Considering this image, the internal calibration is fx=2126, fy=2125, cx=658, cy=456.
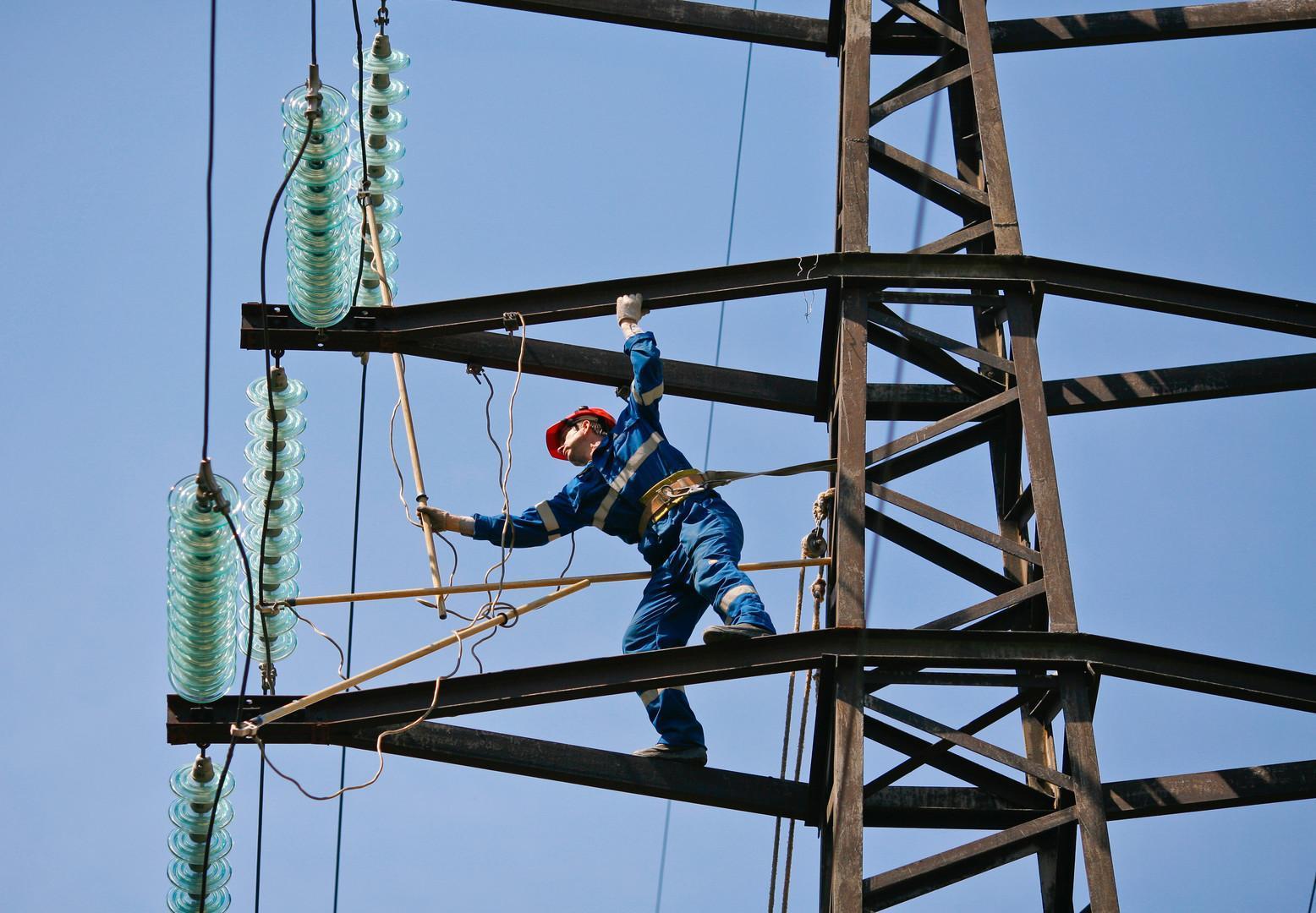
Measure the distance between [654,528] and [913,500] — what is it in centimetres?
162

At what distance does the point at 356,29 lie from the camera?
12398 mm

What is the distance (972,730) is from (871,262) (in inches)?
106

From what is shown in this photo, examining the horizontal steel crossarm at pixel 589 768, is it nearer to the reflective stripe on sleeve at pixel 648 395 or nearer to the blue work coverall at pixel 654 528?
the blue work coverall at pixel 654 528

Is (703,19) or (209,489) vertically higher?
(703,19)

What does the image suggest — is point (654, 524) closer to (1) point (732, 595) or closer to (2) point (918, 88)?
(1) point (732, 595)

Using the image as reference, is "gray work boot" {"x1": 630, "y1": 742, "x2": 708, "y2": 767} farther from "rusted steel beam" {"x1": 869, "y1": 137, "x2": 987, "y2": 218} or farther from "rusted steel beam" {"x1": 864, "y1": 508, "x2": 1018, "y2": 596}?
"rusted steel beam" {"x1": 869, "y1": 137, "x2": 987, "y2": 218}

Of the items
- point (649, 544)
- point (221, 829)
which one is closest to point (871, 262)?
point (649, 544)

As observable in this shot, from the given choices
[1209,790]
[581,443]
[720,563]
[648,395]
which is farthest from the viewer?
[581,443]

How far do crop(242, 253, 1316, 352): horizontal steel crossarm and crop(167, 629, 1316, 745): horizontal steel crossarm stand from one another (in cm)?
224

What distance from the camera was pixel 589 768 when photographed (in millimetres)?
11039

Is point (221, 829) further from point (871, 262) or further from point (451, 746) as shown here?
point (871, 262)

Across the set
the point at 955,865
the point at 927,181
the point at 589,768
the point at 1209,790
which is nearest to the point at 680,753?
the point at 589,768

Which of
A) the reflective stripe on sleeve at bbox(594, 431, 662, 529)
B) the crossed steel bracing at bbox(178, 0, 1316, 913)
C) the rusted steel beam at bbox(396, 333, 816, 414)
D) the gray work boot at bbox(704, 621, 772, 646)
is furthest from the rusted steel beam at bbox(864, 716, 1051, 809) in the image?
the rusted steel beam at bbox(396, 333, 816, 414)

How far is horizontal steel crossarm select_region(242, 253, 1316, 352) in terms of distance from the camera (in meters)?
12.0
